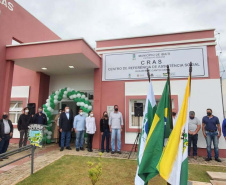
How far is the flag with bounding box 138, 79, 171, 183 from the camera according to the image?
2.35 m

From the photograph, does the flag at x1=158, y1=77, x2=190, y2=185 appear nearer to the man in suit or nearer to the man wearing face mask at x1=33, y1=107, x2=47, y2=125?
the man in suit

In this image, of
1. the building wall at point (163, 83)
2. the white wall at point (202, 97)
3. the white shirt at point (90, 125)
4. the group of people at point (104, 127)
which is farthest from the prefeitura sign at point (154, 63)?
the white shirt at point (90, 125)

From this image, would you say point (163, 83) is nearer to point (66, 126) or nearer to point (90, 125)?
point (90, 125)

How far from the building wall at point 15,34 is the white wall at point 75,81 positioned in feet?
3.31

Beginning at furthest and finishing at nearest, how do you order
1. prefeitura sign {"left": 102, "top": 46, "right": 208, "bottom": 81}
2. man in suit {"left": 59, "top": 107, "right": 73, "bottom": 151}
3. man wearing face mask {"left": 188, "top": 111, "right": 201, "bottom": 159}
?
man in suit {"left": 59, "top": 107, "right": 73, "bottom": 151}, prefeitura sign {"left": 102, "top": 46, "right": 208, "bottom": 81}, man wearing face mask {"left": 188, "top": 111, "right": 201, "bottom": 159}

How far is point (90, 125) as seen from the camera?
22.6 ft

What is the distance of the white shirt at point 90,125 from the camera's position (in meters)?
6.87

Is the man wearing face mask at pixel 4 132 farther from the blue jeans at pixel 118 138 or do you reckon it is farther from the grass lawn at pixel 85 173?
the blue jeans at pixel 118 138

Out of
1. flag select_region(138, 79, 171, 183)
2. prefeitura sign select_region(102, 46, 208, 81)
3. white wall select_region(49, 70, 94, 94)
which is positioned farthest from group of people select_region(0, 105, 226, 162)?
flag select_region(138, 79, 171, 183)

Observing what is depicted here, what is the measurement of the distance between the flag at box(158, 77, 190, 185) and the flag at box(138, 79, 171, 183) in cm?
14

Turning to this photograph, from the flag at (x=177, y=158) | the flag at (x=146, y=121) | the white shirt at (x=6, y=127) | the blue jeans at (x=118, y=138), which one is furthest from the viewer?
the blue jeans at (x=118, y=138)

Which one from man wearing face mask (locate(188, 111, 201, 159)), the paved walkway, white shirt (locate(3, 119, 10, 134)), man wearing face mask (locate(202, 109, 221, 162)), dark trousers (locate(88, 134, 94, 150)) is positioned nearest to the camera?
the paved walkway

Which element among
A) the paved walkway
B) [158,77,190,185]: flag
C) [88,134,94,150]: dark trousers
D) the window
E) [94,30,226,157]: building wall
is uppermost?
[94,30,226,157]: building wall

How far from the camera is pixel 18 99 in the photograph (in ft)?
29.1
